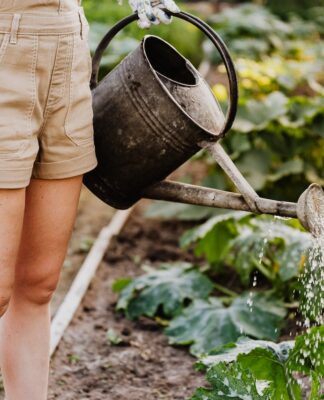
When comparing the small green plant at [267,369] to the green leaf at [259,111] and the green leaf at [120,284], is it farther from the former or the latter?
the green leaf at [259,111]

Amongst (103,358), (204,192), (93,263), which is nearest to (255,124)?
(93,263)

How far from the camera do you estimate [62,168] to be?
2.20 m

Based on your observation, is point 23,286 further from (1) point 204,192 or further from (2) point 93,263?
(2) point 93,263

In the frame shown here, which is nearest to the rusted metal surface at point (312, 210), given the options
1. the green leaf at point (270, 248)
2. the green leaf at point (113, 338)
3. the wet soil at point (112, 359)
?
the wet soil at point (112, 359)

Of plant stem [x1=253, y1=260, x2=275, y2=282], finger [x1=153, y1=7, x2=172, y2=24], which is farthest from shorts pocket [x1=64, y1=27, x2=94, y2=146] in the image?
plant stem [x1=253, y1=260, x2=275, y2=282]

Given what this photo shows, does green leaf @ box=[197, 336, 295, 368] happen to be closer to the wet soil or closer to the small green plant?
the small green plant

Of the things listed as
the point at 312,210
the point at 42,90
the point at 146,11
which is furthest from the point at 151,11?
the point at 312,210

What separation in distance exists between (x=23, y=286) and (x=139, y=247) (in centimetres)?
223

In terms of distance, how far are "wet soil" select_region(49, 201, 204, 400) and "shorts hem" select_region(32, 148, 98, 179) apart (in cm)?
99

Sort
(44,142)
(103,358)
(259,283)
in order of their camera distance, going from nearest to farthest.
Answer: (44,142)
(103,358)
(259,283)

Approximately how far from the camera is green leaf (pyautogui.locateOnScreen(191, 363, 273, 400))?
7.64 ft

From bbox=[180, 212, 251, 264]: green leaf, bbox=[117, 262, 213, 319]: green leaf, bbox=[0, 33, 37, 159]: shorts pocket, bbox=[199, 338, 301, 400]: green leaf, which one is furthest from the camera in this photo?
bbox=[180, 212, 251, 264]: green leaf

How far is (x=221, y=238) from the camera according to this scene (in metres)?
3.85

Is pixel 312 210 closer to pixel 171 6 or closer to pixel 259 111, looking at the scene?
pixel 171 6
